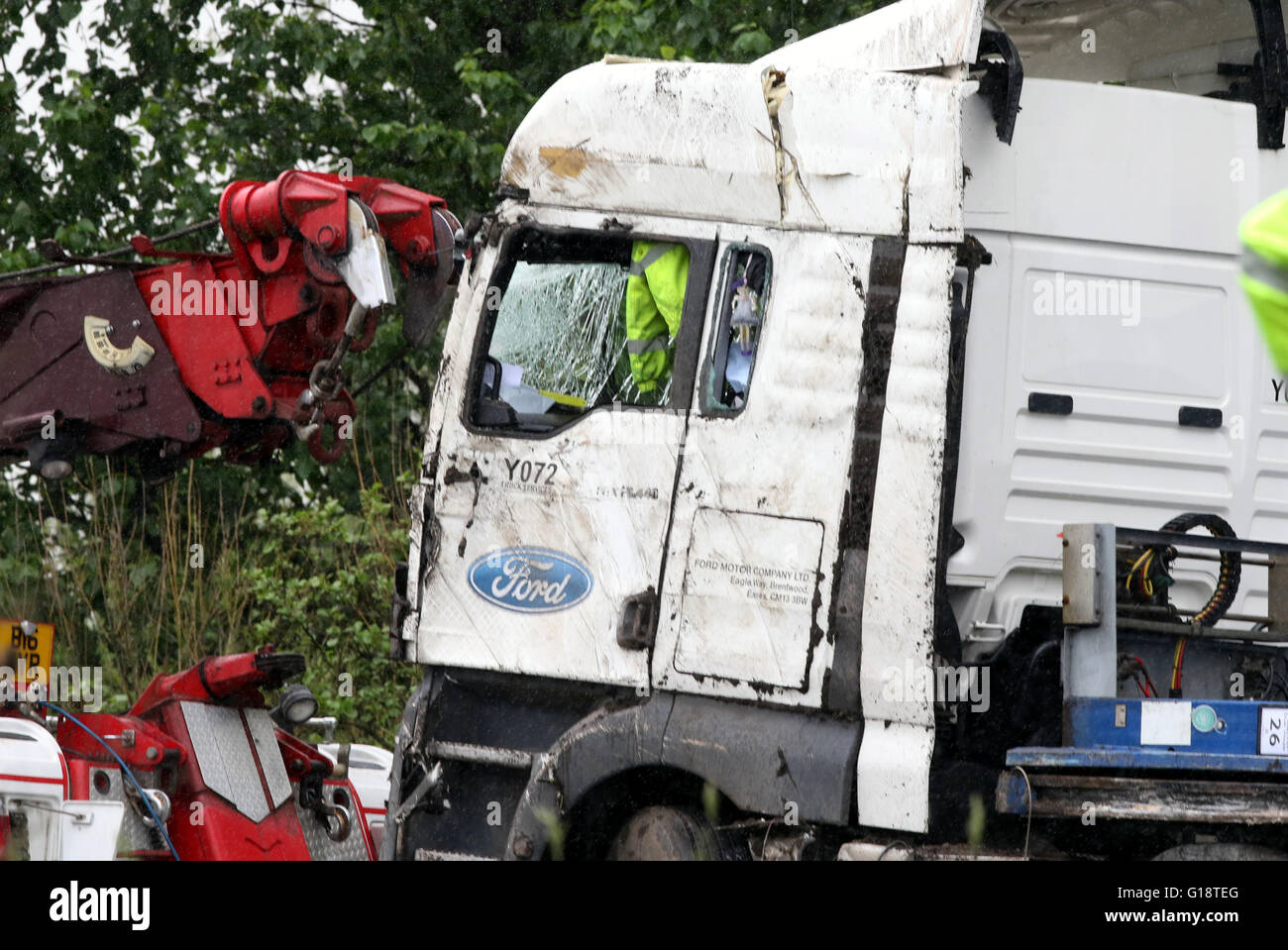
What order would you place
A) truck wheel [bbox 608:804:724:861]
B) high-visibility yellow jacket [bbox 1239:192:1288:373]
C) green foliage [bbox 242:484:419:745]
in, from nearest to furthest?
high-visibility yellow jacket [bbox 1239:192:1288:373], truck wheel [bbox 608:804:724:861], green foliage [bbox 242:484:419:745]

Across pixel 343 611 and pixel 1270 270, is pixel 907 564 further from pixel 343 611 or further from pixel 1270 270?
pixel 343 611

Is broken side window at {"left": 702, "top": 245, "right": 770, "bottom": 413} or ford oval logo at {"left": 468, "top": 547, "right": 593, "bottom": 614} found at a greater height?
broken side window at {"left": 702, "top": 245, "right": 770, "bottom": 413}

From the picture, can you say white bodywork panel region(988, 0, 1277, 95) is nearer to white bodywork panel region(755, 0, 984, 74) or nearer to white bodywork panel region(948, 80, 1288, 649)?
white bodywork panel region(948, 80, 1288, 649)

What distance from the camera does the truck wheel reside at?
16.5 feet

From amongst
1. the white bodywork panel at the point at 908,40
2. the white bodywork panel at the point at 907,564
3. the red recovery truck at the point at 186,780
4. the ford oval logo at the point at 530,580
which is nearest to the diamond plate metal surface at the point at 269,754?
the red recovery truck at the point at 186,780

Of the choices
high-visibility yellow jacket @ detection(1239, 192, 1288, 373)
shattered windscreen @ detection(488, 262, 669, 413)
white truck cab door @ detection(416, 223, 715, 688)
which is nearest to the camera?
high-visibility yellow jacket @ detection(1239, 192, 1288, 373)

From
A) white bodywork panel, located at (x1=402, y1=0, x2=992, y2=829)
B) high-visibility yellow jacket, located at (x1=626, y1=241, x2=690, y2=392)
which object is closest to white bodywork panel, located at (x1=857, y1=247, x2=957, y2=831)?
white bodywork panel, located at (x1=402, y1=0, x2=992, y2=829)

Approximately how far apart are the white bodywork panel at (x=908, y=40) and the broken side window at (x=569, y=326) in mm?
755

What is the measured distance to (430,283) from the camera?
5.90 metres

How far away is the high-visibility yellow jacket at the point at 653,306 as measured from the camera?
5.29m

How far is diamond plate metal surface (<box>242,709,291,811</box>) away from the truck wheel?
58.3 inches

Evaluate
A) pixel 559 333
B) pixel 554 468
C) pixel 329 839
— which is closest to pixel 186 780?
pixel 329 839

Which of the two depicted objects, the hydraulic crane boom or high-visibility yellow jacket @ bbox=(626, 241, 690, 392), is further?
the hydraulic crane boom

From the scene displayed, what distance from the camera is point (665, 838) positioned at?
5117mm
